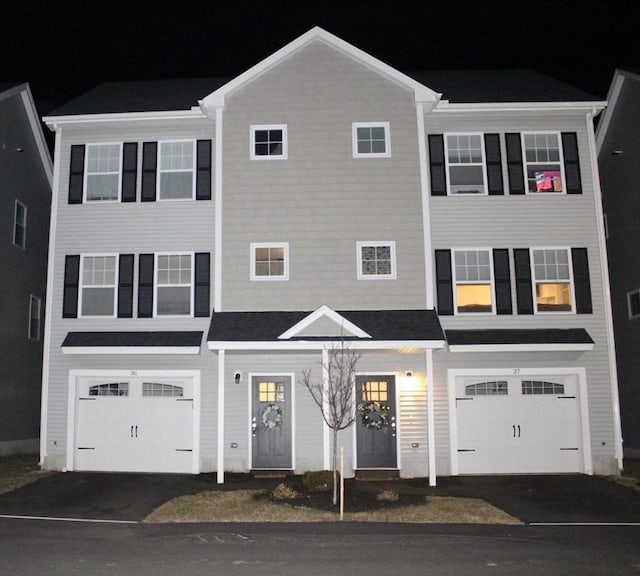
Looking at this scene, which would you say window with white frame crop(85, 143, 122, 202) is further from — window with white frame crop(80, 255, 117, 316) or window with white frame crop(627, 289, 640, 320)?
window with white frame crop(627, 289, 640, 320)

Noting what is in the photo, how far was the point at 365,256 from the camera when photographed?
17.3 metres

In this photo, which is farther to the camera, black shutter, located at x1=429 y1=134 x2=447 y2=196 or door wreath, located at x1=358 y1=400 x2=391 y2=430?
black shutter, located at x1=429 y1=134 x2=447 y2=196

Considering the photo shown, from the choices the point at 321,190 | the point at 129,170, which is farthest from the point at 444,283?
the point at 129,170

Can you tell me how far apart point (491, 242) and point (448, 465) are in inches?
225

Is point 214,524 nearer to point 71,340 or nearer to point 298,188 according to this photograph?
point 71,340

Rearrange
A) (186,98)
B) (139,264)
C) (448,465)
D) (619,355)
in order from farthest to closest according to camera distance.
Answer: (619,355) < (186,98) < (139,264) < (448,465)

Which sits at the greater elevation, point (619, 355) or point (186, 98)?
point (186, 98)

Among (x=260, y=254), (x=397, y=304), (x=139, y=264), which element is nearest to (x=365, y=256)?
(x=397, y=304)

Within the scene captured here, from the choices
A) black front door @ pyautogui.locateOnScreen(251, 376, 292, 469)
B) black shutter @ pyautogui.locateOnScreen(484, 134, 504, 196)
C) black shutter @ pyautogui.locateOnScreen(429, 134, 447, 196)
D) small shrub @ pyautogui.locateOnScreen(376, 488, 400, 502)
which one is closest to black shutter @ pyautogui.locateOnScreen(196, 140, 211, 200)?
black front door @ pyautogui.locateOnScreen(251, 376, 292, 469)

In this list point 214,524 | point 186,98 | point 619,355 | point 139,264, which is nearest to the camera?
point 214,524

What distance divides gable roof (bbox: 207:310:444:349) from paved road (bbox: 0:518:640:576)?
508 cm

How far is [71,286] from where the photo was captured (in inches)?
707

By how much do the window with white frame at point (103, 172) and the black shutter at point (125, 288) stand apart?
1.83 meters

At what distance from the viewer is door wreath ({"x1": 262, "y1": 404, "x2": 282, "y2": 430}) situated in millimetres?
16891
